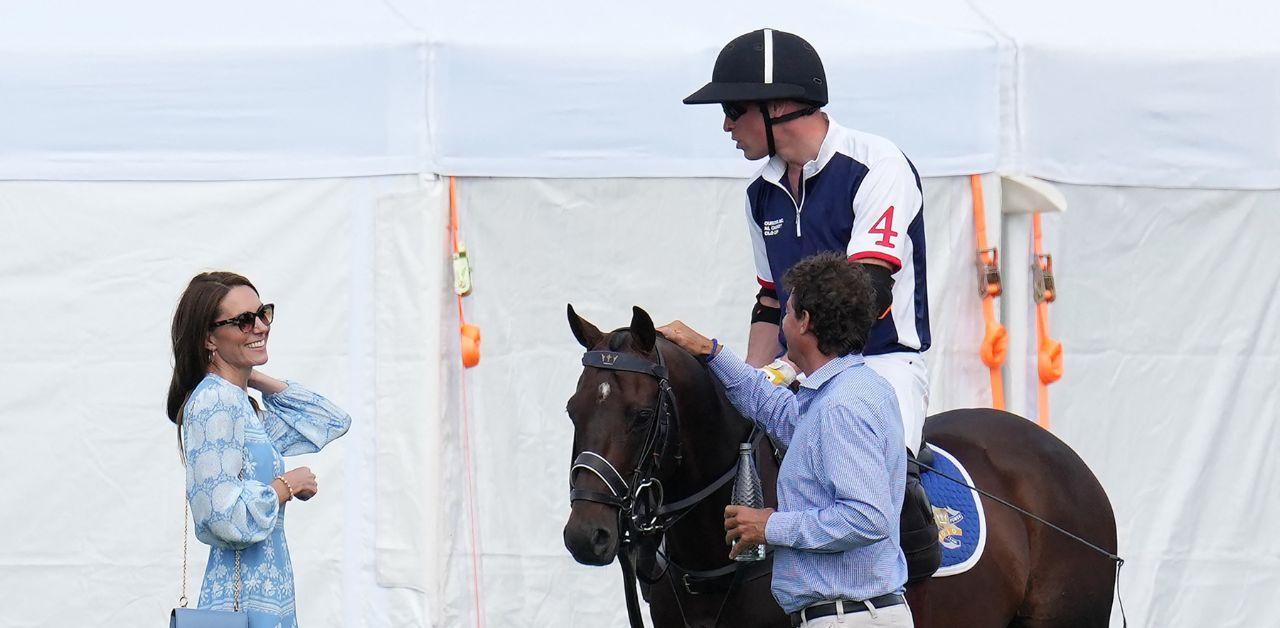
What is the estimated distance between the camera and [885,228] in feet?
13.0

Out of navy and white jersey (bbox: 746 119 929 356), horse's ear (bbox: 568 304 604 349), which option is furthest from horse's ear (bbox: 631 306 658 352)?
navy and white jersey (bbox: 746 119 929 356)

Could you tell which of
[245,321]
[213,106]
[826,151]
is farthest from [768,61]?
[213,106]

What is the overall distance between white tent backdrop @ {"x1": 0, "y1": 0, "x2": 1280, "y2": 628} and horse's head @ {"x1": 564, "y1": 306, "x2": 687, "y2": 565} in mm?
2537

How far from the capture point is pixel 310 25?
612cm

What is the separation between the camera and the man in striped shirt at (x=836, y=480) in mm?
3205

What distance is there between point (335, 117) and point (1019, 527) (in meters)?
3.07

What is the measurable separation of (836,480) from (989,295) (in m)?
3.15

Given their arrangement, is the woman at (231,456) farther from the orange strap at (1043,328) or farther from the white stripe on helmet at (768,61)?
the orange strap at (1043,328)

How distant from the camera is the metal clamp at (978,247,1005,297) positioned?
614 cm

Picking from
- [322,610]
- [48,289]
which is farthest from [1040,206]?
[48,289]

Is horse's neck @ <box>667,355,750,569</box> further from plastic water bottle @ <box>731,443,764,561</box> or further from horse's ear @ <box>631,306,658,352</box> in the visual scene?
horse's ear @ <box>631,306,658,352</box>

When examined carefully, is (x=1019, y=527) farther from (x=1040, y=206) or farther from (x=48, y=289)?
(x=48, y=289)

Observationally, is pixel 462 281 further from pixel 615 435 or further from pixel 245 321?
pixel 615 435

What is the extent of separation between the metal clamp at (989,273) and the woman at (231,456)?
3332 mm
